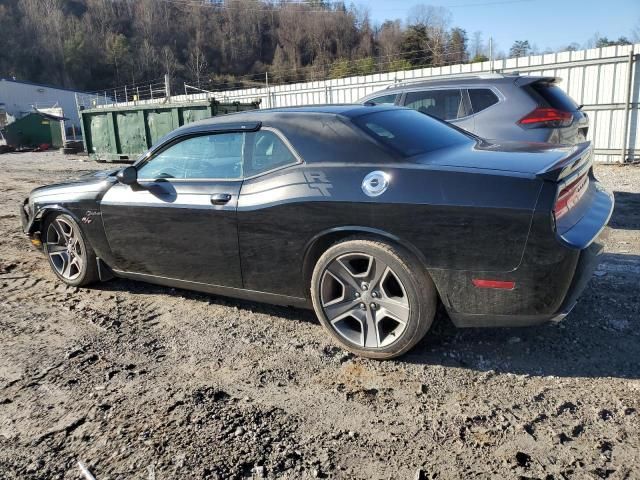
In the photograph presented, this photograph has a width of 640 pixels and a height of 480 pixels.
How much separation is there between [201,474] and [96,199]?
292cm

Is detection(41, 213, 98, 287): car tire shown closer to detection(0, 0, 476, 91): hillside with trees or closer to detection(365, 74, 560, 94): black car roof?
detection(365, 74, 560, 94): black car roof

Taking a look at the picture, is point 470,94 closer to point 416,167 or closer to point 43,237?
point 416,167

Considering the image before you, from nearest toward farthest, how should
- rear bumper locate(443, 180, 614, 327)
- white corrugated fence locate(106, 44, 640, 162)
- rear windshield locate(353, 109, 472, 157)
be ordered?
1. rear bumper locate(443, 180, 614, 327)
2. rear windshield locate(353, 109, 472, 157)
3. white corrugated fence locate(106, 44, 640, 162)

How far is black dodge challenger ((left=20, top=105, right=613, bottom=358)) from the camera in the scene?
273cm

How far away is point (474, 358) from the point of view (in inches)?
125

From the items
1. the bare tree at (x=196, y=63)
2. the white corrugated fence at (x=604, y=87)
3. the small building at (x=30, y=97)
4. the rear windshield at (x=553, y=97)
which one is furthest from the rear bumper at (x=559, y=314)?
the bare tree at (x=196, y=63)

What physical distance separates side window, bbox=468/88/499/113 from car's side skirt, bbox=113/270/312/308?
3.94 m

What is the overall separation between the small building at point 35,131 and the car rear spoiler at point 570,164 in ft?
94.3

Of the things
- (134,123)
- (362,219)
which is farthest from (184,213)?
(134,123)

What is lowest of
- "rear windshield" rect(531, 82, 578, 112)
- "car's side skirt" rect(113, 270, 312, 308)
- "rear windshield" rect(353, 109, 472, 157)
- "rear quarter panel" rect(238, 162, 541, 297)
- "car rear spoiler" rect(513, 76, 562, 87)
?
"car's side skirt" rect(113, 270, 312, 308)

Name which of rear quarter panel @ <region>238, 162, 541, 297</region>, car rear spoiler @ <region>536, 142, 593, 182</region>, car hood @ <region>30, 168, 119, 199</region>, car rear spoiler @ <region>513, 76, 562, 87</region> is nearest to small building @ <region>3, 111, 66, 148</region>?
car hood @ <region>30, 168, 119, 199</region>

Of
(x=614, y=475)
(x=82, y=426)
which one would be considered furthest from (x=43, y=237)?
(x=614, y=475)

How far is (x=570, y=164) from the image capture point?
2.93 metres

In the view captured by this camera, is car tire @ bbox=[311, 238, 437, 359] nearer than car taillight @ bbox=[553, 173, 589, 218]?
No
